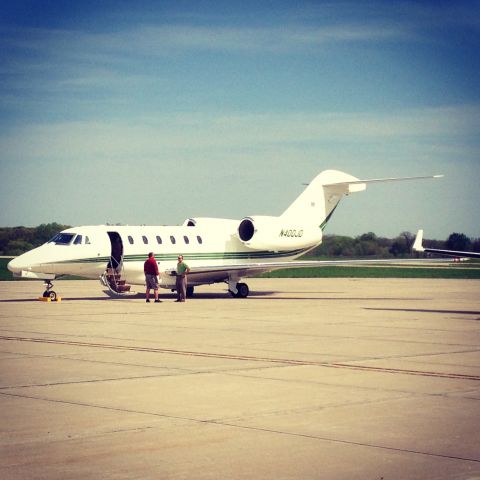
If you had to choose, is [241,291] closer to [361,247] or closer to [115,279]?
[115,279]

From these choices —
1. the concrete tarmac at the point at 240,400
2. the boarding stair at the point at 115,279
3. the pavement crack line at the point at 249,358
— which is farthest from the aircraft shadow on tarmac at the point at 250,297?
the pavement crack line at the point at 249,358

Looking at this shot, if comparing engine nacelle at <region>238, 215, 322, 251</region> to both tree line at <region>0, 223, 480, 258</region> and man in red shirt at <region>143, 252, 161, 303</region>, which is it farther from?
tree line at <region>0, 223, 480, 258</region>

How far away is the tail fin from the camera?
36.1 metres

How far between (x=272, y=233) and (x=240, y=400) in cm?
2449

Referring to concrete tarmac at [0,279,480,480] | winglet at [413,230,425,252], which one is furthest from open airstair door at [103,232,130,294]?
winglet at [413,230,425,252]

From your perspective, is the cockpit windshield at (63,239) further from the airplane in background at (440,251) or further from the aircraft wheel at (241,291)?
the airplane in background at (440,251)

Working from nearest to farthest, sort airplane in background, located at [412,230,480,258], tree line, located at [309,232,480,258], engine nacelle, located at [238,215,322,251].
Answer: airplane in background, located at [412,230,480,258] < engine nacelle, located at [238,215,322,251] < tree line, located at [309,232,480,258]

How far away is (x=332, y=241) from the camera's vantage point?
109750 millimetres

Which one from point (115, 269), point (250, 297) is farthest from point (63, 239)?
point (250, 297)

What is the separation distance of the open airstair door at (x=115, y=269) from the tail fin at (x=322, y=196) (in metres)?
7.69

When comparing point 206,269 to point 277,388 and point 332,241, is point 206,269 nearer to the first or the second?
point 277,388

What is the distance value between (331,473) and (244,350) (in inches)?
328

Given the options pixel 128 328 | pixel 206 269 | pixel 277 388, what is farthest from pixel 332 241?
pixel 277 388

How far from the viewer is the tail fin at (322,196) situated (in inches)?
1420
